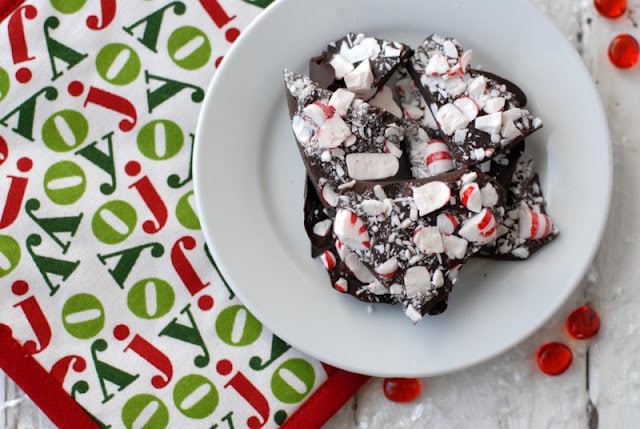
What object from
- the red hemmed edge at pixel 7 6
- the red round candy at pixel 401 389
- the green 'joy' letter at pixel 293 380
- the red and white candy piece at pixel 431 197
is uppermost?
the red hemmed edge at pixel 7 6

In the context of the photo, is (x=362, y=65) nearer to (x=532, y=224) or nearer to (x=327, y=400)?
(x=532, y=224)

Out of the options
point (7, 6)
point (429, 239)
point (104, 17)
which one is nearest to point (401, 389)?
point (429, 239)

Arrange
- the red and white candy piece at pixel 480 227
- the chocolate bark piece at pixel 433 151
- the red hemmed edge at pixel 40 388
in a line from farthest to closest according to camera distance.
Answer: the red hemmed edge at pixel 40 388, the chocolate bark piece at pixel 433 151, the red and white candy piece at pixel 480 227

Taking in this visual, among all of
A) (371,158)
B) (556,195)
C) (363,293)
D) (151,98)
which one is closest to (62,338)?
(151,98)

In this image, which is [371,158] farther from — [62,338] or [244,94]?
[62,338]

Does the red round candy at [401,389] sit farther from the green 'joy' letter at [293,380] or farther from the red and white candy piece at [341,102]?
the red and white candy piece at [341,102]

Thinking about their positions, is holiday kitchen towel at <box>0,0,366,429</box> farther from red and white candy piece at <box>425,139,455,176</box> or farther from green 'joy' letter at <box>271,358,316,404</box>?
red and white candy piece at <box>425,139,455,176</box>

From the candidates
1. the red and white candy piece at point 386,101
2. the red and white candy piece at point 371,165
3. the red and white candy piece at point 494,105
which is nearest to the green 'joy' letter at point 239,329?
the red and white candy piece at point 371,165
